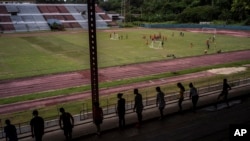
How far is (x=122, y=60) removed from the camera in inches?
1363

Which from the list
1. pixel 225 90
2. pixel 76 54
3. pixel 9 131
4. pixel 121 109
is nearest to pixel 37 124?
pixel 9 131

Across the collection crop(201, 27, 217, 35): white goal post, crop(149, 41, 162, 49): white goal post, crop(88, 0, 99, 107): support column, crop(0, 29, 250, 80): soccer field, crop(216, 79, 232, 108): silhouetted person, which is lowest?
crop(0, 29, 250, 80): soccer field

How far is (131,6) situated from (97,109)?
12130cm

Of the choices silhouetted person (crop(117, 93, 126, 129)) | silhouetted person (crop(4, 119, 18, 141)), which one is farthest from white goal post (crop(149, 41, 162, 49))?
silhouetted person (crop(4, 119, 18, 141))

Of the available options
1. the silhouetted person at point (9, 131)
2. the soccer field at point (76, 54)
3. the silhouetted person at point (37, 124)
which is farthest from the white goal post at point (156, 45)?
the silhouetted person at point (9, 131)

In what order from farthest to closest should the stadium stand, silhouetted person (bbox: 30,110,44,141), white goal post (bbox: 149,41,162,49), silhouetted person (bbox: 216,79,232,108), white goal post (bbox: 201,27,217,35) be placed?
1. the stadium stand
2. white goal post (bbox: 201,27,217,35)
3. white goal post (bbox: 149,41,162,49)
4. silhouetted person (bbox: 216,79,232,108)
5. silhouetted person (bbox: 30,110,44,141)

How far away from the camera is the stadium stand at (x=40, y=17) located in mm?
74250

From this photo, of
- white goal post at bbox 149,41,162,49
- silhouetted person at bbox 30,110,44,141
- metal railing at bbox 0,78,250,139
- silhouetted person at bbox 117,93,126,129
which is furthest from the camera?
white goal post at bbox 149,41,162,49

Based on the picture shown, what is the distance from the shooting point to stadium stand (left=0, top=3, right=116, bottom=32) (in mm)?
74250

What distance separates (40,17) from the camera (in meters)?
81.6

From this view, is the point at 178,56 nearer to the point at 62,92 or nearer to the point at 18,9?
the point at 62,92

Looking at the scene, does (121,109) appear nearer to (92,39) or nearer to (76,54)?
(92,39)

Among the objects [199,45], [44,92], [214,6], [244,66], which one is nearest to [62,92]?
[44,92]

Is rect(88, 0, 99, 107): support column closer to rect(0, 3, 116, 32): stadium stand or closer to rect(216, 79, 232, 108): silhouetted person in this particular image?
rect(216, 79, 232, 108): silhouetted person
